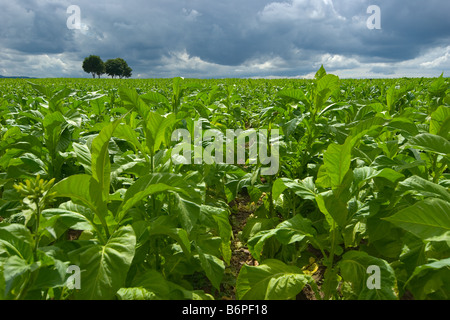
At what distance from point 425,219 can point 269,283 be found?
963 millimetres

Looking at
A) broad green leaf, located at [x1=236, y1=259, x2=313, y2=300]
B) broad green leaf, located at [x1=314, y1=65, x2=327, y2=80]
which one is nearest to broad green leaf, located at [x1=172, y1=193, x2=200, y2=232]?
broad green leaf, located at [x1=236, y1=259, x2=313, y2=300]

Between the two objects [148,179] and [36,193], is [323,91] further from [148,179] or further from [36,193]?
[36,193]

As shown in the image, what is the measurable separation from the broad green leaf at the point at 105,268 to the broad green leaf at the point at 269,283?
0.86 meters

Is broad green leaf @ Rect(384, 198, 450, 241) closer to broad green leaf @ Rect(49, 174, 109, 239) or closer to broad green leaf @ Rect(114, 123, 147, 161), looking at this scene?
broad green leaf @ Rect(49, 174, 109, 239)

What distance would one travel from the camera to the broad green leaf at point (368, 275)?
1.64 meters

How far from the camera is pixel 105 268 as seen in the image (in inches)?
53.3

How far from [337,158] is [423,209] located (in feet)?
1.81

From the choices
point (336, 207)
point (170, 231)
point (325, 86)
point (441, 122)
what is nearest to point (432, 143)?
point (441, 122)

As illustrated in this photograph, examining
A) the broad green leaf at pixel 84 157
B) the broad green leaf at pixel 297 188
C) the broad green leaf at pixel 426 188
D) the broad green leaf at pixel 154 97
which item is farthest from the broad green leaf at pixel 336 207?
the broad green leaf at pixel 154 97

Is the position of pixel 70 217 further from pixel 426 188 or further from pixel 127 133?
pixel 426 188

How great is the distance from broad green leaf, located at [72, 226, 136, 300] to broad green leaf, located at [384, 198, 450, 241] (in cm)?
129

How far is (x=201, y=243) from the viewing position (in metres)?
2.30

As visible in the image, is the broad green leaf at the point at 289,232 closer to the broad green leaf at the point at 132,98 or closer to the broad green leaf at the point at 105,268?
the broad green leaf at the point at 105,268
